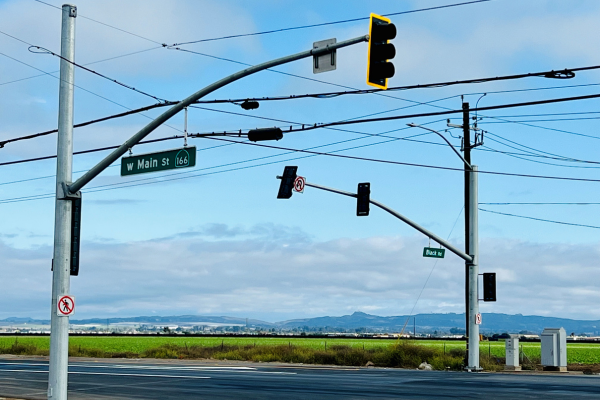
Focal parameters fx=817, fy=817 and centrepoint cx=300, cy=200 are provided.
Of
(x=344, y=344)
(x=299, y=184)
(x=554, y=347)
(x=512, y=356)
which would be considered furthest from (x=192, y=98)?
(x=344, y=344)

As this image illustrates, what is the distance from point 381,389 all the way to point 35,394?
10227 millimetres

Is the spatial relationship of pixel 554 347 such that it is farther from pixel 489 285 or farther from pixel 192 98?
pixel 192 98

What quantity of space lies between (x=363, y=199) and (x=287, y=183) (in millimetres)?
3659

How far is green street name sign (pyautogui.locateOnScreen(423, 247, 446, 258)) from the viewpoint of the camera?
3694cm

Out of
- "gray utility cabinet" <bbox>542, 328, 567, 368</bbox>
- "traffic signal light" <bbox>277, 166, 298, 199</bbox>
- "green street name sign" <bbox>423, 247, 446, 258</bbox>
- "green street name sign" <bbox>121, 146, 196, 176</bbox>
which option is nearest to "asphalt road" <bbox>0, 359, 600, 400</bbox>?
"traffic signal light" <bbox>277, 166, 298, 199</bbox>

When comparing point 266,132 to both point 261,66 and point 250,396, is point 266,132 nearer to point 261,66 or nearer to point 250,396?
point 261,66

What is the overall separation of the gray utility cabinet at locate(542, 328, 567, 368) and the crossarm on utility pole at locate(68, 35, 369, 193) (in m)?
26.3

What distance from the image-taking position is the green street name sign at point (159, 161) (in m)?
17.4

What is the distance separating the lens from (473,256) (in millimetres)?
37594

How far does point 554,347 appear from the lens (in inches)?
1499

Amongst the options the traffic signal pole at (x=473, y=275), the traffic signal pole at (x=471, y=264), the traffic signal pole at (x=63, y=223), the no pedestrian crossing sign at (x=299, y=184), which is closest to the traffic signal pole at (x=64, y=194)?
the traffic signal pole at (x=63, y=223)

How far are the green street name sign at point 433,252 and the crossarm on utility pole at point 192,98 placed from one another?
21.4 meters

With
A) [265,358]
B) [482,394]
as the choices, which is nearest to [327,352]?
[265,358]

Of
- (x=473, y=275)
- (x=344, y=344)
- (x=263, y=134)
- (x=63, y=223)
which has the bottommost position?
(x=344, y=344)
